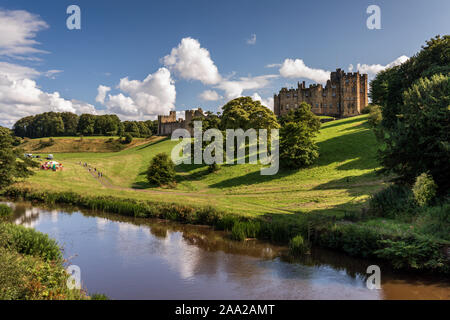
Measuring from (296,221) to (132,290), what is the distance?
37.0 feet

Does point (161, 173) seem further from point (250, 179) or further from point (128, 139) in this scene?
point (128, 139)

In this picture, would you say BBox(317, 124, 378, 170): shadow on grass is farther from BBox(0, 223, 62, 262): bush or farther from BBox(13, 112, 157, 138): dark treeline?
BBox(13, 112, 157, 138): dark treeline

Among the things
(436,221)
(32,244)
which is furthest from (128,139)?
(436,221)

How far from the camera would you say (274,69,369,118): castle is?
8638 centimetres

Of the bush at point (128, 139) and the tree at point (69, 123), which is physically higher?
the tree at point (69, 123)

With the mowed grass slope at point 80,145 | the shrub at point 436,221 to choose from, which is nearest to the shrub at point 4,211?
the shrub at point 436,221

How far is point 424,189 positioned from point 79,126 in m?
130

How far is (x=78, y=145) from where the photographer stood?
96375 mm

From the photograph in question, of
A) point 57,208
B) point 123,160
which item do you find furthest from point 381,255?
point 123,160

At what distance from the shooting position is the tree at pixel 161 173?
144 ft

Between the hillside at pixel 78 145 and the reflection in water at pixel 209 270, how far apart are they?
72.4m

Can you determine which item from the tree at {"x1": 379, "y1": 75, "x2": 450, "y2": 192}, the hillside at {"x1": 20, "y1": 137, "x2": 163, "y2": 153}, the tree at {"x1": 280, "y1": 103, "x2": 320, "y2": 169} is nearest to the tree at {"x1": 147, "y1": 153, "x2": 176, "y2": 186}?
the tree at {"x1": 280, "y1": 103, "x2": 320, "y2": 169}

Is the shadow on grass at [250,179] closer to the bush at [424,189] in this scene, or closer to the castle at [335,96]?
the bush at [424,189]
